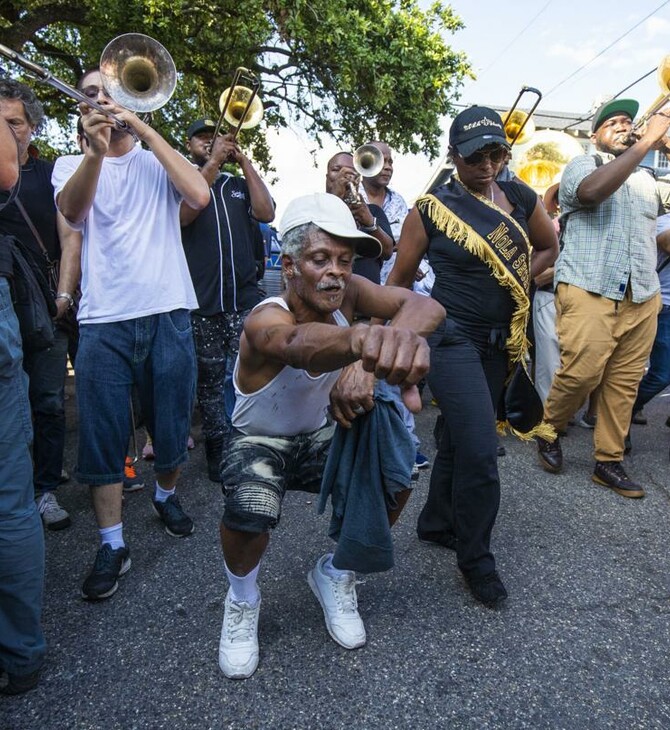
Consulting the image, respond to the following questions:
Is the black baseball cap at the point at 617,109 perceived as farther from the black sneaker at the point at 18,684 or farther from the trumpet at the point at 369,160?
the black sneaker at the point at 18,684

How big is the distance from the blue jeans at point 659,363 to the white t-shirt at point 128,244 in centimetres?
343

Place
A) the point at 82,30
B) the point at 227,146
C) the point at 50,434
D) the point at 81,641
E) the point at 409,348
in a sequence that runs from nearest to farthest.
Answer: the point at 409,348
the point at 81,641
the point at 50,434
the point at 227,146
the point at 82,30

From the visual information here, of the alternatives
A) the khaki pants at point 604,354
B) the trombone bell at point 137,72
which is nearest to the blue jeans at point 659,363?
the khaki pants at point 604,354

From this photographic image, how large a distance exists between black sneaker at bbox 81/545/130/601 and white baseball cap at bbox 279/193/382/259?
1561mm

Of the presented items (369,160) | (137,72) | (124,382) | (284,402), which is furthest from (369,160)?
(284,402)

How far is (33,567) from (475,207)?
225 cm

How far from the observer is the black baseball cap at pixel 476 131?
2.47m

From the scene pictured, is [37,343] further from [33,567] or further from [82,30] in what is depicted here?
[82,30]

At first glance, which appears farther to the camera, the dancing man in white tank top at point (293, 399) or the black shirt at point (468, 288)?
the black shirt at point (468, 288)

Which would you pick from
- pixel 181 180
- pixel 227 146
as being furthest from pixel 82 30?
pixel 181 180

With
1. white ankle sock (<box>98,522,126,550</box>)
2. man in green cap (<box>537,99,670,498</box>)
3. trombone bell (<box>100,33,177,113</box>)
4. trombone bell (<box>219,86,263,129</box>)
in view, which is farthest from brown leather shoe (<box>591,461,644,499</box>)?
trombone bell (<box>219,86,263,129</box>)

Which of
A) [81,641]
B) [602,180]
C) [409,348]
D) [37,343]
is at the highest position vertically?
[602,180]

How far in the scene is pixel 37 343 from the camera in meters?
2.11

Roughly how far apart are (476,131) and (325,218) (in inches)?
40.3
